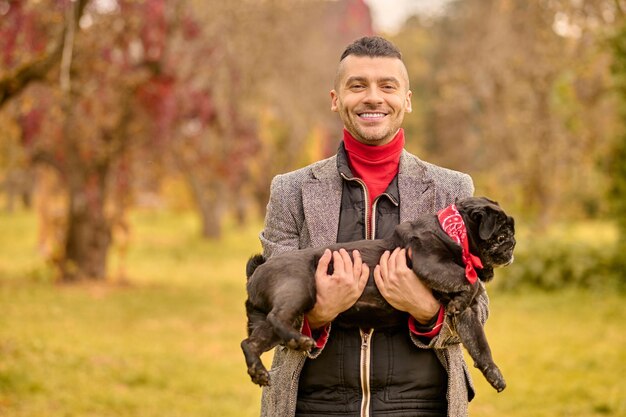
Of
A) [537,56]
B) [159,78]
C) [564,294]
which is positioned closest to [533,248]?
[564,294]

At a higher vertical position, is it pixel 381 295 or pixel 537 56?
pixel 537 56

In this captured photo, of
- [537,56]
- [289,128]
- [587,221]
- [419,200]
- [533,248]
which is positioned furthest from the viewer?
[587,221]

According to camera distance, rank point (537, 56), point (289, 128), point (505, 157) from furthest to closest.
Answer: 1. point (289, 128)
2. point (505, 157)
3. point (537, 56)

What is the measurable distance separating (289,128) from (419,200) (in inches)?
1163

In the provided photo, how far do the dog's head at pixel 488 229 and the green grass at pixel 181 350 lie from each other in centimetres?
549

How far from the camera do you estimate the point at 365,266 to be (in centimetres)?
313

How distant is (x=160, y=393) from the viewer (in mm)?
8984

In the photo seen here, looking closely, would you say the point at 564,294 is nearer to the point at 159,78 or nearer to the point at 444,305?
the point at 159,78

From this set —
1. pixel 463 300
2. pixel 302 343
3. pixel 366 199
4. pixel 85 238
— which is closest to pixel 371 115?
pixel 366 199

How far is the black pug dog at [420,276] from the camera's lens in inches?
123

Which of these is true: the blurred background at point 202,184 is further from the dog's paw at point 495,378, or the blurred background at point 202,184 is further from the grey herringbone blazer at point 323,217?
the dog's paw at point 495,378

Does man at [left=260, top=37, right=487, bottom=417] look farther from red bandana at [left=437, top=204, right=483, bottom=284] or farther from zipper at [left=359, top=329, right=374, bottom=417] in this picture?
red bandana at [left=437, top=204, right=483, bottom=284]

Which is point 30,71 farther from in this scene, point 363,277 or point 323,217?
point 363,277

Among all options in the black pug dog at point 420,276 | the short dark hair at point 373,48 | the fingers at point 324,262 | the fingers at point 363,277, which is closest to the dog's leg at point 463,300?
the black pug dog at point 420,276
